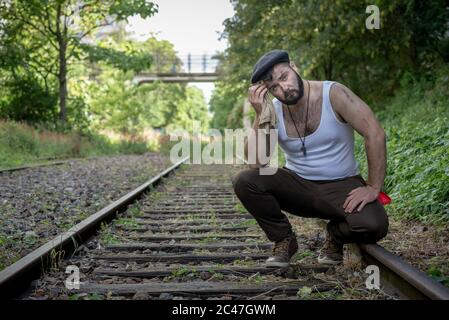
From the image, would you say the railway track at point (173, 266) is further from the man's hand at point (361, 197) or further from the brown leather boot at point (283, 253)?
the man's hand at point (361, 197)

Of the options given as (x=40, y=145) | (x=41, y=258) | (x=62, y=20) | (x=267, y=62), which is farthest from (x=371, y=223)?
(x=62, y=20)

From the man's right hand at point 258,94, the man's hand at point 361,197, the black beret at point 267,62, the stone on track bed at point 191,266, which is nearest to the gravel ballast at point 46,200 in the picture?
the stone on track bed at point 191,266

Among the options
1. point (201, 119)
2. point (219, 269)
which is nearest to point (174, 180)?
point (219, 269)

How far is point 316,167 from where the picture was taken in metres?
3.32

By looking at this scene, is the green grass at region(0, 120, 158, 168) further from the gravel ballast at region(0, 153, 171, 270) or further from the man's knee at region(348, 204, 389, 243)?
the man's knee at region(348, 204, 389, 243)

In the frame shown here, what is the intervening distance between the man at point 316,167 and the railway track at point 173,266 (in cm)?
19

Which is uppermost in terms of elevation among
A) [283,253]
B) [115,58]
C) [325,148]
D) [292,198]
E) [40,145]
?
[115,58]

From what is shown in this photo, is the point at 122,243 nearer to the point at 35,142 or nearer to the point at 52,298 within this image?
the point at 52,298

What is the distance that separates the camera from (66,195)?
7.08 metres

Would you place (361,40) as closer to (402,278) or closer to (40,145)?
(40,145)

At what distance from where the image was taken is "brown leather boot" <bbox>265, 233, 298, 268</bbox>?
10.8ft

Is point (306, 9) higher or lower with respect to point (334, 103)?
higher

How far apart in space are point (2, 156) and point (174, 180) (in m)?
5.02

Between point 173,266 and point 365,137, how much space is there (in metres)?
1.47
